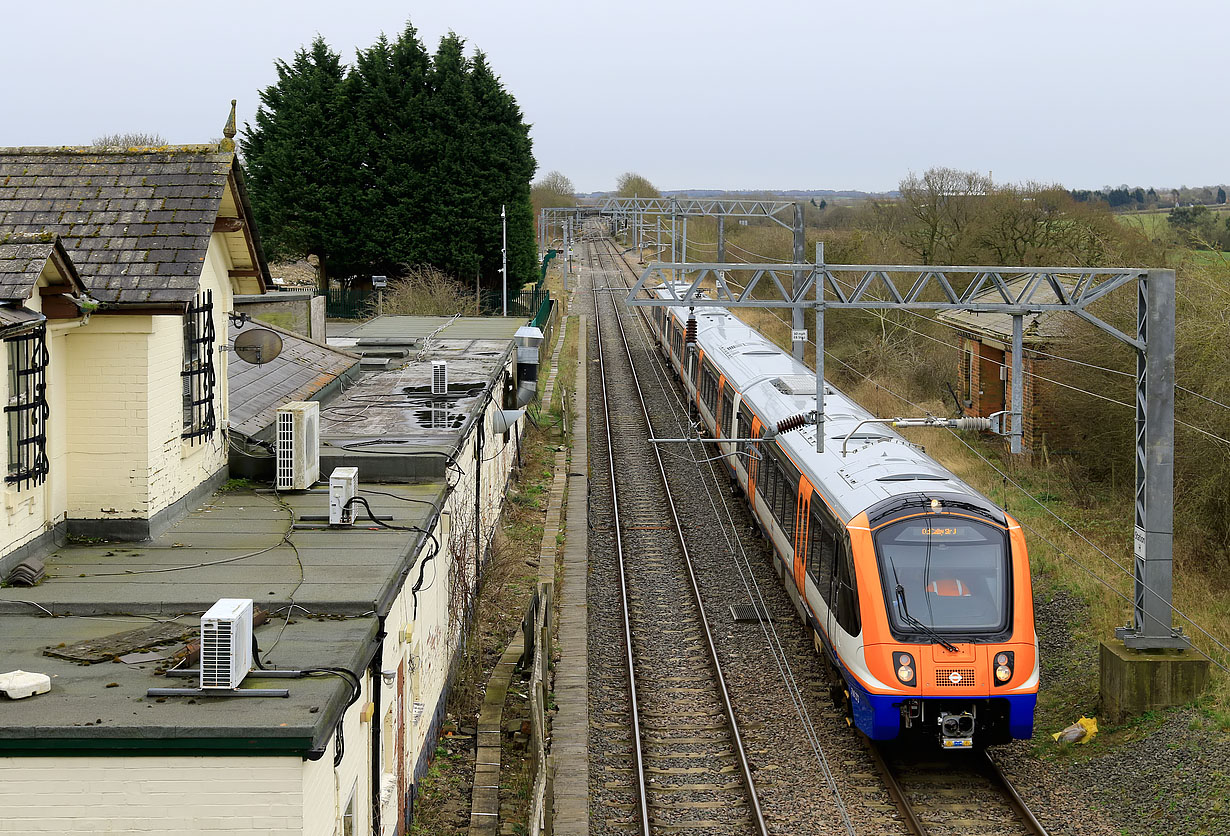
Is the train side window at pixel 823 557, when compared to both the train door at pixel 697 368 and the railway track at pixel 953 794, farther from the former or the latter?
the train door at pixel 697 368

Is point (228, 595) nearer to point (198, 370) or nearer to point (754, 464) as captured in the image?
point (198, 370)

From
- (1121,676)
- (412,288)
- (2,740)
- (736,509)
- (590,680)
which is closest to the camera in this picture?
(2,740)

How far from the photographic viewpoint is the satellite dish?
13711 millimetres

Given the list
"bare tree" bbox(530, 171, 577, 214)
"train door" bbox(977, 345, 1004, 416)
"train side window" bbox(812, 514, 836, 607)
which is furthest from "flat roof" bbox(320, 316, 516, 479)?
"bare tree" bbox(530, 171, 577, 214)

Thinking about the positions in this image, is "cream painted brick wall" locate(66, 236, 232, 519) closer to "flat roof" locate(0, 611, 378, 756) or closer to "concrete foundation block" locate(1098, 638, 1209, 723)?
"flat roof" locate(0, 611, 378, 756)

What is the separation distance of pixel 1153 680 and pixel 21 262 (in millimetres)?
11218

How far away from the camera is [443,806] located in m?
10.6

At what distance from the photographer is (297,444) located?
1191 centimetres

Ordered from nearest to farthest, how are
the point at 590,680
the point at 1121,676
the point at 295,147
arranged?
the point at 1121,676
the point at 590,680
the point at 295,147

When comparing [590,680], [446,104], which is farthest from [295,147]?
[590,680]

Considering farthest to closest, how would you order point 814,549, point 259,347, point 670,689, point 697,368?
point 697,368 < point 670,689 < point 259,347 < point 814,549

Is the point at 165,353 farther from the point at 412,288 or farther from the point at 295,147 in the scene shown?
the point at 295,147

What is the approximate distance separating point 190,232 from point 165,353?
3.69 feet

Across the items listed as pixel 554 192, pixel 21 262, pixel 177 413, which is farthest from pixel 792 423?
pixel 554 192
